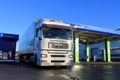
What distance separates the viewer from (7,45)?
32.1 meters

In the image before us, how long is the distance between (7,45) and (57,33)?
55.4 ft

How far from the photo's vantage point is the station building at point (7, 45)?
1250 inches

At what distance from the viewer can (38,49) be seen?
16953 mm

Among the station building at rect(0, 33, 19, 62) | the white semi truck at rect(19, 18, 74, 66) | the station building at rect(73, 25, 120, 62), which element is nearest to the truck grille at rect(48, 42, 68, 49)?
the white semi truck at rect(19, 18, 74, 66)

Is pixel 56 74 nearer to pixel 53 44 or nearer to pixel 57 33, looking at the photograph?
pixel 53 44

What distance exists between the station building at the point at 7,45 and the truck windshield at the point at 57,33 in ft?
53.6

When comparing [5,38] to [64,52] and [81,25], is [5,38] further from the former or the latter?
[64,52]

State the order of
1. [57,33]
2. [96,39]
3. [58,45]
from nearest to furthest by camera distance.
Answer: [58,45] < [57,33] < [96,39]

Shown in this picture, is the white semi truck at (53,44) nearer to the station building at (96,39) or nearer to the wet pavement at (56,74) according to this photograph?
the wet pavement at (56,74)

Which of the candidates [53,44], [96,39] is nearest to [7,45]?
[53,44]

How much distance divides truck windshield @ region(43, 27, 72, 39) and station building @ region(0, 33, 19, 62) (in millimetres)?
16323

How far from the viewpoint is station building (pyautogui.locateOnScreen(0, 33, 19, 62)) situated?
31750mm

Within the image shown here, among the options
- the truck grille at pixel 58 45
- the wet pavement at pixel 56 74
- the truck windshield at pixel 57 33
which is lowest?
the wet pavement at pixel 56 74

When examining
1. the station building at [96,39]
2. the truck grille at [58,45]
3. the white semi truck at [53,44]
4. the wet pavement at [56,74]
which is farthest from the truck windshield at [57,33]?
the station building at [96,39]
